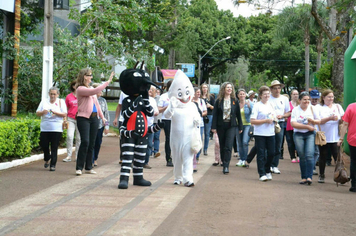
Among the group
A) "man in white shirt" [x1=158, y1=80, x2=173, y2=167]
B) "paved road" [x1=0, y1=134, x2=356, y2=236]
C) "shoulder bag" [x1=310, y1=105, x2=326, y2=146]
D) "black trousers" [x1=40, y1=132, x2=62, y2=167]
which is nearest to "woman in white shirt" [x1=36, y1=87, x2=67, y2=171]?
"black trousers" [x1=40, y1=132, x2=62, y2=167]

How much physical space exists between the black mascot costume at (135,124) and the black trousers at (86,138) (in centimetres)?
118

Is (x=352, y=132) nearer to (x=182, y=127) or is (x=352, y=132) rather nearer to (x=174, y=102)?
(x=182, y=127)

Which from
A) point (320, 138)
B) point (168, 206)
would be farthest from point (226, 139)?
point (168, 206)

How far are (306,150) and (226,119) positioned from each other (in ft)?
6.88

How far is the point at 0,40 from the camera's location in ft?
57.0

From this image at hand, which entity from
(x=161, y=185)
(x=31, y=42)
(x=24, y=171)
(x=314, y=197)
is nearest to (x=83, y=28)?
(x=31, y=42)

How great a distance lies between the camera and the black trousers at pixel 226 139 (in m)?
11.3

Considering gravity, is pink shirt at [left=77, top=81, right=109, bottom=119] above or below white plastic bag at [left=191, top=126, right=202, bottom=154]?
above

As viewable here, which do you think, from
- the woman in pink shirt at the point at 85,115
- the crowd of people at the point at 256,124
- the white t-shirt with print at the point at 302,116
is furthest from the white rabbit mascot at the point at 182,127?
the white t-shirt with print at the point at 302,116

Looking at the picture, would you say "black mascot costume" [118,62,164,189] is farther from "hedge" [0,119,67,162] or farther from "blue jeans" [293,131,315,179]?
"hedge" [0,119,67,162]

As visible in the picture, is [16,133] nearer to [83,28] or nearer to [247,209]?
[247,209]

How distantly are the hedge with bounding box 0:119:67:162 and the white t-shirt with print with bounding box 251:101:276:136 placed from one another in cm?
500

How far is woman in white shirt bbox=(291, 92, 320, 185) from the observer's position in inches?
394

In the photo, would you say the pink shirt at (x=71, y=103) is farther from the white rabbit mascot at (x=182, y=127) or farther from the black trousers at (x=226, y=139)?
the white rabbit mascot at (x=182, y=127)
